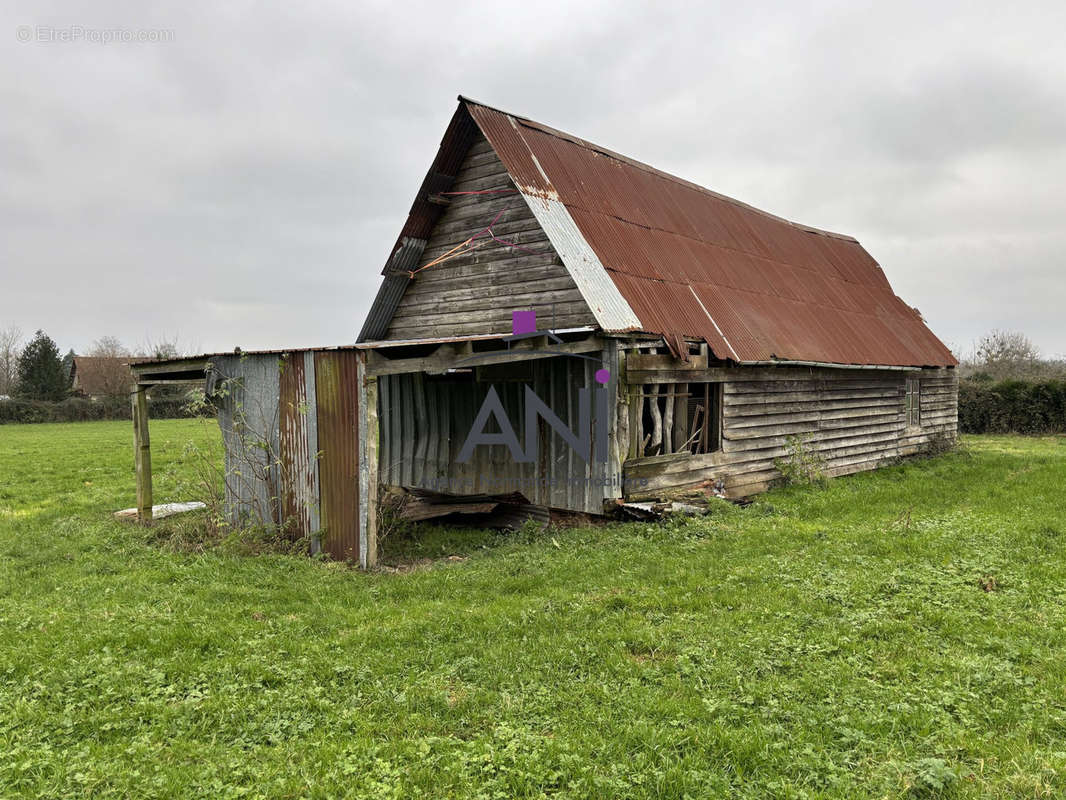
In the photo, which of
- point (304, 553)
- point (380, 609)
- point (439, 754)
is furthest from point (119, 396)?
point (439, 754)

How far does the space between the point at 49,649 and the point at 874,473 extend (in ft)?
50.9

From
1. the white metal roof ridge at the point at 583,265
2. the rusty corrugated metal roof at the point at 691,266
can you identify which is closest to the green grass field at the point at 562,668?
the white metal roof ridge at the point at 583,265

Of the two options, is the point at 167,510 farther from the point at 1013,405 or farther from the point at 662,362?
the point at 1013,405

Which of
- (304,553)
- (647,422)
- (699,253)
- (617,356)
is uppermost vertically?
(699,253)

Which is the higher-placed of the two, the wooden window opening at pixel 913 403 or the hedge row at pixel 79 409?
the wooden window opening at pixel 913 403

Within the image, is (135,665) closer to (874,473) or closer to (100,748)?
(100,748)

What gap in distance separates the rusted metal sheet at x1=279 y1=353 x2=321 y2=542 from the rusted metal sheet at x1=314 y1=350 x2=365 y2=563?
0.53 feet

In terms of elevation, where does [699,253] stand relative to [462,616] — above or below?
above

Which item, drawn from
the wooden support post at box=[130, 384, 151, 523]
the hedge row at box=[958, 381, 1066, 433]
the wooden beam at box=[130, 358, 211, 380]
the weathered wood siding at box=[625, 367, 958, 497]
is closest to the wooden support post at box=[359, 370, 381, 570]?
the weathered wood siding at box=[625, 367, 958, 497]

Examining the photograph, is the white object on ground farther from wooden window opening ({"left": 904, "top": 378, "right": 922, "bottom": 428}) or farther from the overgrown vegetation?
wooden window opening ({"left": 904, "top": 378, "right": 922, "bottom": 428})

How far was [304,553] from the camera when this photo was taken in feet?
29.6

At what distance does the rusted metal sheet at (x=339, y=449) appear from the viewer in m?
8.72

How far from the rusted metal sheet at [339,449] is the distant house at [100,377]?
39.8m

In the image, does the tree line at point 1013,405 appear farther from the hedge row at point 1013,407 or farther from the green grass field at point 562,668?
the green grass field at point 562,668
